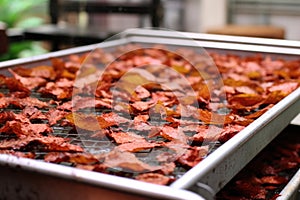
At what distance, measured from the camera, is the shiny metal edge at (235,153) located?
0.89m

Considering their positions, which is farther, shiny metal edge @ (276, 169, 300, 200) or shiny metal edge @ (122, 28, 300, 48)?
shiny metal edge @ (122, 28, 300, 48)

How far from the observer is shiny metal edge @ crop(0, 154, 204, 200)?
796mm

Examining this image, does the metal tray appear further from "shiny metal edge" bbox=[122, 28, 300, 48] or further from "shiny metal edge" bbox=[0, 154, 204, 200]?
"shiny metal edge" bbox=[122, 28, 300, 48]

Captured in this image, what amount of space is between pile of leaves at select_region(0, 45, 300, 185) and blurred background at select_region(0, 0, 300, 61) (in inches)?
43.1

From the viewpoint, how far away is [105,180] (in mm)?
835

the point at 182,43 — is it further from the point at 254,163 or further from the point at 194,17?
the point at 194,17

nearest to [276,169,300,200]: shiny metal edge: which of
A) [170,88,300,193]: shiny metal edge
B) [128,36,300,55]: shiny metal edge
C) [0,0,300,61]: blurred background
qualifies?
[170,88,300,193]: shiny metal edge

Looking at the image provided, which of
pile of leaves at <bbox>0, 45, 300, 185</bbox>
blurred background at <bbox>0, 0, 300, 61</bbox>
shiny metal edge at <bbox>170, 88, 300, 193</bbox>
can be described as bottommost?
blurred background at <bbox>0, 0, 300, 61</bbox>

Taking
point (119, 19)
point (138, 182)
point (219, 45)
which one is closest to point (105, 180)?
point (138, 182)

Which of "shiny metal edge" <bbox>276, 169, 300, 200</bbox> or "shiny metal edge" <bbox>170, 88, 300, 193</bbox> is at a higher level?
"shiny metal edge" <bbox>170, 88, 300, 193</bbox>

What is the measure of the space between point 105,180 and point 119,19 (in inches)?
273

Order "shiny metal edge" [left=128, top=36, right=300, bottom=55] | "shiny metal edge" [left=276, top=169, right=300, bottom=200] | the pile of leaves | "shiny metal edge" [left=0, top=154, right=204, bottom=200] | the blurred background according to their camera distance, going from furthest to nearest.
Result: the blurred background, "shiny metal edge" [left=128, top=36, right=300, bottom=55], "shiny metal edge" [left=276, top=169, right=300, bottom=200], the pile of leaves, "shiny metal edge" [left=0, top=154, right=204, bottom=200]

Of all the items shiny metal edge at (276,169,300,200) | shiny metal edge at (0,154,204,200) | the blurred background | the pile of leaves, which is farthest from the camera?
the blurred background

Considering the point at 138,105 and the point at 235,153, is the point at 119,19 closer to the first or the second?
the point at 138,105
